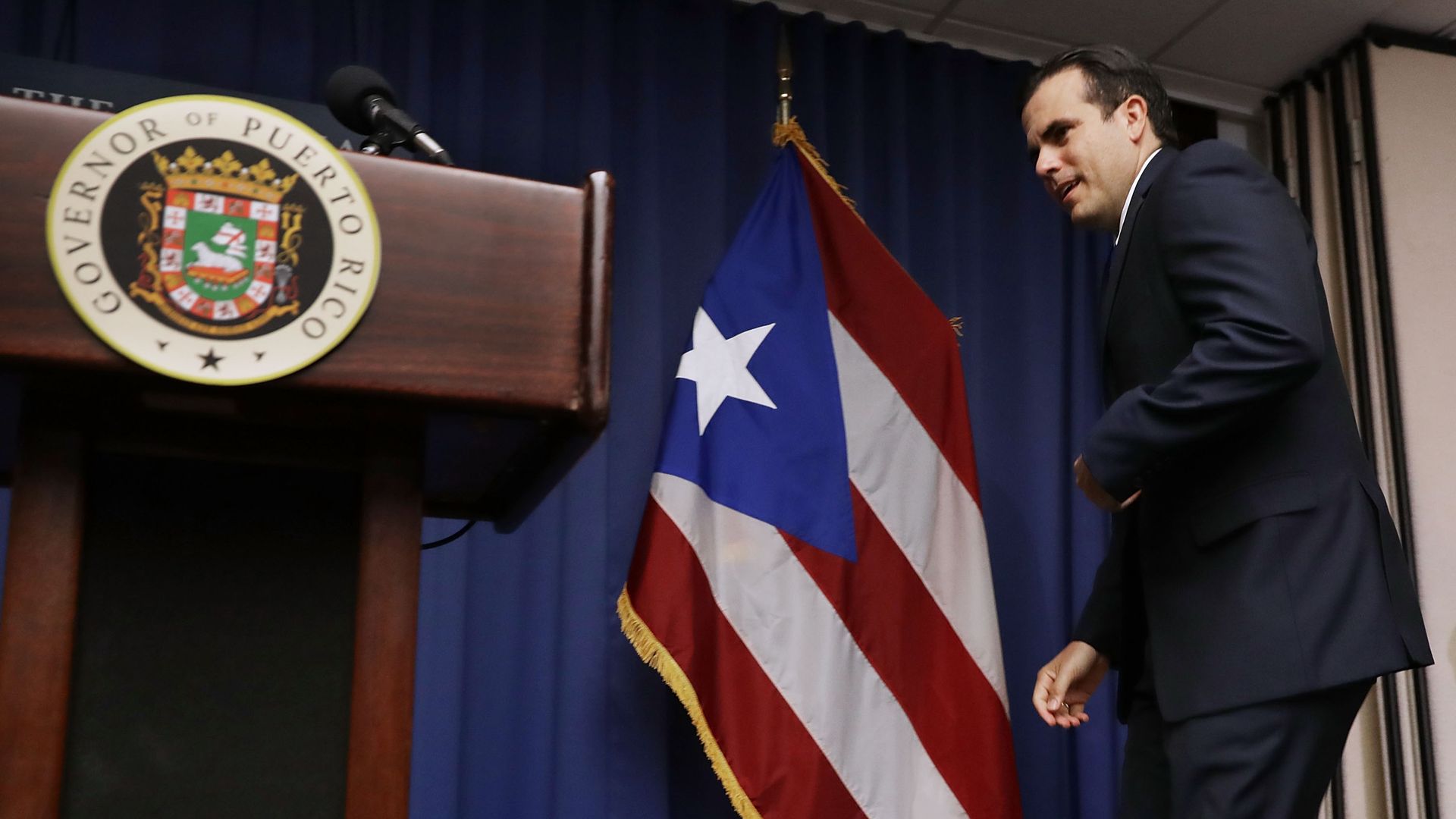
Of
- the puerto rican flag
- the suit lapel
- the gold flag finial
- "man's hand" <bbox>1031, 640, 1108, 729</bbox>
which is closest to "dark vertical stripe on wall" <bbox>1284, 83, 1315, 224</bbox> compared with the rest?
the puerto rican flag

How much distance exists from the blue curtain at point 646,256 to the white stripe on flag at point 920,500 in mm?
385

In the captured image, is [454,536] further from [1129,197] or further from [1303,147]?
[1303,147]

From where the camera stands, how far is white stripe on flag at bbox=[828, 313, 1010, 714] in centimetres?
263

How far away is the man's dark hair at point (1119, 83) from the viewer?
1919 millimetres

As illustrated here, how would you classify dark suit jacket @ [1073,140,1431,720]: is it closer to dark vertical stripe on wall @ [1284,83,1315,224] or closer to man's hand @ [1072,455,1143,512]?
man's hand @ [1072,455,1143,512]

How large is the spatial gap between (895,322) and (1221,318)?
4.52 ft

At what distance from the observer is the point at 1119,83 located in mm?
A: 1923

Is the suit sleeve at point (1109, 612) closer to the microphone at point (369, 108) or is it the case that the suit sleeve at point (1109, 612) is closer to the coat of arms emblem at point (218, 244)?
the microphone at point (369, 108)

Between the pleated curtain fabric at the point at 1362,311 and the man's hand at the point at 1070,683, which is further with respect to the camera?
the pleated curtain fabric at the point at 1362,311

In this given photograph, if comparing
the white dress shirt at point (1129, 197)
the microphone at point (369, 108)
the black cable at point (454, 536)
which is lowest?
the black cable at point (454, 536)

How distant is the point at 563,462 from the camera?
992 mm

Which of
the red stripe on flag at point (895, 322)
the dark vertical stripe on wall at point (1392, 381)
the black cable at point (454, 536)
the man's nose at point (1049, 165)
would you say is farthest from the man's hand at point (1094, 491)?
the dark vertical stripe on wall at point (1392, 381)

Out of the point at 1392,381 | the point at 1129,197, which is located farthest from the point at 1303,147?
the point at 1129,197

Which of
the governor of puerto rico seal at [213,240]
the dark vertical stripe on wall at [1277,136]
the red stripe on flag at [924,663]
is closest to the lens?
the governor of puerto rico seal at [213,240]
